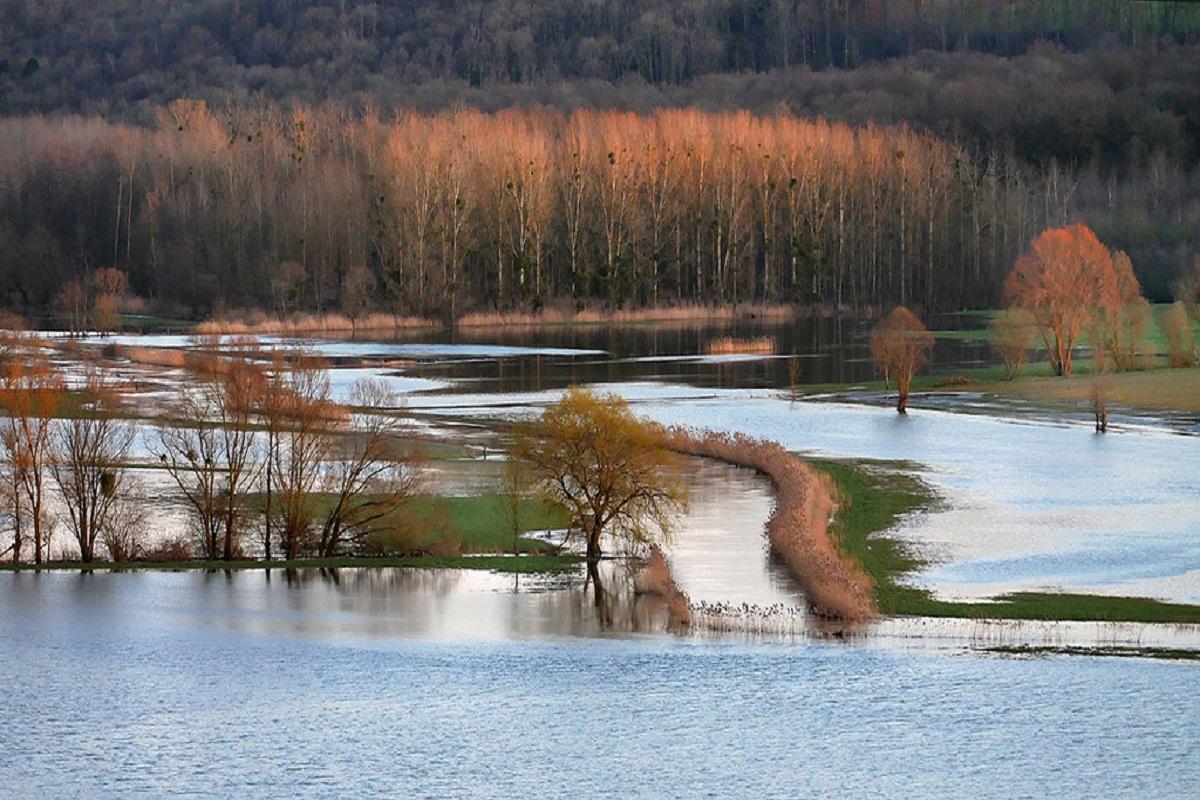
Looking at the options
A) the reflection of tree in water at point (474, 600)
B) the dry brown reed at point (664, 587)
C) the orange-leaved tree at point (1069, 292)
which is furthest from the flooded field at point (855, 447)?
the orange-leaved tree at point (1069, 292)

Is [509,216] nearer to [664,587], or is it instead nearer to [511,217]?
[511,217]

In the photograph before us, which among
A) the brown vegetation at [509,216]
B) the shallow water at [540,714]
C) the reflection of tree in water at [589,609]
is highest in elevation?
the brown vegetation at [509,216]

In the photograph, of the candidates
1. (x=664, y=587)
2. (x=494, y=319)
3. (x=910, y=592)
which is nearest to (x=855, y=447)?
(x=910, y=592)

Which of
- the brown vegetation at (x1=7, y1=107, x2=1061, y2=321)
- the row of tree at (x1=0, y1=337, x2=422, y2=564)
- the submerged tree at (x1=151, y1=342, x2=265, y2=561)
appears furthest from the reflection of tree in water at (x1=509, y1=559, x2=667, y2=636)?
the brown vegetation at (x1=7, y1=107, x2=1061, y2=321)

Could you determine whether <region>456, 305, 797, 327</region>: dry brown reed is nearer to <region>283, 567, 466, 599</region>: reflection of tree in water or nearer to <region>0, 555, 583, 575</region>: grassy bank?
<region>0, 555, 583, 575</region>: grassy bank

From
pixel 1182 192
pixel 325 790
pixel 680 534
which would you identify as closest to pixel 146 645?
pixel 325 790

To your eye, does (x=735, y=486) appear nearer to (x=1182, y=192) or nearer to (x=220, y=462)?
(x=220, y=462)

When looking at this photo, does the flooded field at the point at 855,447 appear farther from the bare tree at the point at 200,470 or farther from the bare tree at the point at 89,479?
the bare tree at the point at 89,479
